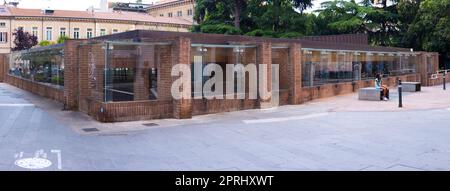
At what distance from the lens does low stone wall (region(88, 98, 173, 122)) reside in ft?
49.0

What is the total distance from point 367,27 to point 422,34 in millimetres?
5545

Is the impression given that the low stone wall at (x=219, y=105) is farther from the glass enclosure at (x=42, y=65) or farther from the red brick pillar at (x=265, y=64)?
the glass enclosure at (x=42, y=65)

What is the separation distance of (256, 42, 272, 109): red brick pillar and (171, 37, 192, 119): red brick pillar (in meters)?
3.86

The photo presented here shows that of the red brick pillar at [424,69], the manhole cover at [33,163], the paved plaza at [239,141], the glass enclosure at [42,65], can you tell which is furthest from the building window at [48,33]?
the manhole cover at [33,163]

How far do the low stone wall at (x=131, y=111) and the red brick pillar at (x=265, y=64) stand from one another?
4433 millimetres

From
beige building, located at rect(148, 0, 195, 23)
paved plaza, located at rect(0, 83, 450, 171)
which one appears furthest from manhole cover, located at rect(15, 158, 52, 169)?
beige building, located at rect(148, 0, 195, 23)

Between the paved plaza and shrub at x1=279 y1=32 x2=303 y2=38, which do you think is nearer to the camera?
the paved plaza

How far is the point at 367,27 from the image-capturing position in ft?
168

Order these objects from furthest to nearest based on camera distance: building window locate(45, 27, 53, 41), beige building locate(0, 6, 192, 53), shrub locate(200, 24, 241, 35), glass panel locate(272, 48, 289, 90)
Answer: building window locate(45, 27, 53, 41), beige building locate(0, 6, 192, 53), shrub locate(200, 24, 241, 35), glass panel locate(272, 48, 289, 90)

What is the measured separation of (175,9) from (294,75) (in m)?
85.5

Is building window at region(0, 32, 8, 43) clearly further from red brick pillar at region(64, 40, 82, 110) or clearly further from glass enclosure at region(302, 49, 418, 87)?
red brick pillar at region(64, 40, 82, 110)

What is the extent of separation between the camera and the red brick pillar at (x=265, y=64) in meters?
19.1

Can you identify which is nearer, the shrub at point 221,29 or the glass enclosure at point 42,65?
the glass enclosure at point 42,65
